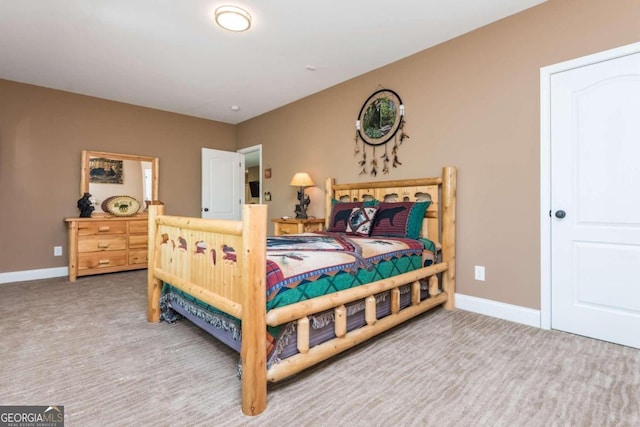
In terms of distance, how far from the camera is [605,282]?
2.18m

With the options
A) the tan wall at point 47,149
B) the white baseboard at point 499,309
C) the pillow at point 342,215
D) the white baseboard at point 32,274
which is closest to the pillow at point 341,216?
the pillow at point 342,215

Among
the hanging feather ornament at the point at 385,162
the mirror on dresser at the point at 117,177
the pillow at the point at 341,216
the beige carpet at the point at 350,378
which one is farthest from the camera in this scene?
the mirror on dresser at the point at 117,177

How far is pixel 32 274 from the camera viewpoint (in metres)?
4.05

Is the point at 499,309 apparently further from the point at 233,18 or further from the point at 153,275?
the point at 233,18

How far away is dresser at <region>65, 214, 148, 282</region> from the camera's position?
402cm

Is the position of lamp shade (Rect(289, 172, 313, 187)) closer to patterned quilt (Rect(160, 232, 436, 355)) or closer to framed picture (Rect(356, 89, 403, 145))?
framed picture (Rect(356, 89, 403, 145))

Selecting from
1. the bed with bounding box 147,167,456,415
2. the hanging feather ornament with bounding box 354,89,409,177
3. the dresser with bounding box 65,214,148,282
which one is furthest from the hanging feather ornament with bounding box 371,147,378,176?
the dresser with bounding box 65,214,148,282

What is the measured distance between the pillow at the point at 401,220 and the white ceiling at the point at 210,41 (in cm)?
157

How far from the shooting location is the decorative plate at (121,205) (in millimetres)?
4520

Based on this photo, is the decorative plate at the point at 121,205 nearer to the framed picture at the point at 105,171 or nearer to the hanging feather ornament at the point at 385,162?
the framed picture at the point at 105,171

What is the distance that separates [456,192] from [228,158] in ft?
13.6

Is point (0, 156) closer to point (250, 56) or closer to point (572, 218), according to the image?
point (250, 56)

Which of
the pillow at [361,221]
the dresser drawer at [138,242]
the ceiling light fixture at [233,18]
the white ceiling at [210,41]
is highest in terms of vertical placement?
the white ceiling at [210,41]

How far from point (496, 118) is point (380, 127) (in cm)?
120
